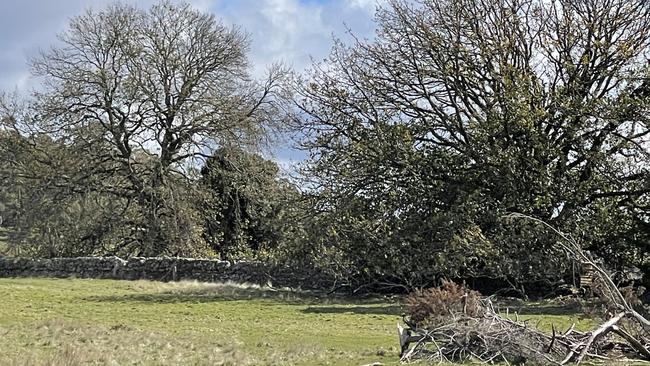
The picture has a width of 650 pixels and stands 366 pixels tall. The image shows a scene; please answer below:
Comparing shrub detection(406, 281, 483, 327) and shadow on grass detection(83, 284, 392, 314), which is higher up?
shadow on grass detection(83, 284, 392, 314)

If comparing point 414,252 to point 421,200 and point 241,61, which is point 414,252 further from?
point 241,61

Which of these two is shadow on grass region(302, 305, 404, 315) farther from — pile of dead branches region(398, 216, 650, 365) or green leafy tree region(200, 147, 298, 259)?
green leafy tree region(200, 147, 298, 259)

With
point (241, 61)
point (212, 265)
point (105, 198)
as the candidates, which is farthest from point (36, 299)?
point (241, 61)

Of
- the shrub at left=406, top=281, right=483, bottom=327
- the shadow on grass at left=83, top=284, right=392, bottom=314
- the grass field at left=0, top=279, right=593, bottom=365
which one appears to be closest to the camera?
the grass field at left=0, top=279, right=593, bottom=365

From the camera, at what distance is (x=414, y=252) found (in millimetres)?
24906

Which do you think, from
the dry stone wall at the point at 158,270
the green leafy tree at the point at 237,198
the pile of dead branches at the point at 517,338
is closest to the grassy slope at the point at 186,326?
the pile of dead branches at the point at 517,338

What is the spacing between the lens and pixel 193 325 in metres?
17.0

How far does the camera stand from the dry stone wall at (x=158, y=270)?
29.8 meters

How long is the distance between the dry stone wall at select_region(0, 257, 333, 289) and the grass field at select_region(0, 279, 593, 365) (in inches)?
60.1

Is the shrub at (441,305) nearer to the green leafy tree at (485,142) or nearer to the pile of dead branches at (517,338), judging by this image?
the pile of dead branches at (517,338)

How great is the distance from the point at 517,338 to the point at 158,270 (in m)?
22.4

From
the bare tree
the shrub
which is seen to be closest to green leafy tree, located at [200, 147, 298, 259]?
the bare tree

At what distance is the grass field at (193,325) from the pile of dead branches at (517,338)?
73 cm

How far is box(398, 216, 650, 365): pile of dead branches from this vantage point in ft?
38.5
